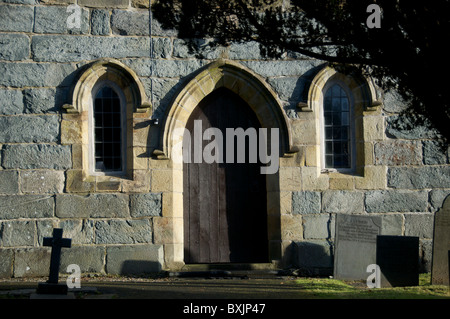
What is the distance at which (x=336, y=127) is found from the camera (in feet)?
A: 30.3

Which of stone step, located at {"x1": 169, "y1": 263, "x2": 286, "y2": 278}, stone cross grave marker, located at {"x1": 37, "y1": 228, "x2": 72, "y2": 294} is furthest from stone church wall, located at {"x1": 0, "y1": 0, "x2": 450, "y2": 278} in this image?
stone cross grave marker, located at {"x1": 37, "y1": 228, "x2": 72, "y2": 294}

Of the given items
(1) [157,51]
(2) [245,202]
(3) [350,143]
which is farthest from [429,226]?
(1) [157,51]

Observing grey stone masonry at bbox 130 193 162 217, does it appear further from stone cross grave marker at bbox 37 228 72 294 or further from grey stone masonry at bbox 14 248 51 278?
stone cross grave marker at bbox 37 228 72 294

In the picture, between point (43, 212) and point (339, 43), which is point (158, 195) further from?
point (339, 43)

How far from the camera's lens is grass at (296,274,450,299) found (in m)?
6.53

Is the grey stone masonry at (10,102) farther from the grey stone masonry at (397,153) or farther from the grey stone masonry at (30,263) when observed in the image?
the grey stone masonry at (397,153)

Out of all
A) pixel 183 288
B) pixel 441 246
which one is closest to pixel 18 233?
pixel 183 288

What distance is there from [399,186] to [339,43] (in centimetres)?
349

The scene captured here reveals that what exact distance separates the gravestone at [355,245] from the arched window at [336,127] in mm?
1145

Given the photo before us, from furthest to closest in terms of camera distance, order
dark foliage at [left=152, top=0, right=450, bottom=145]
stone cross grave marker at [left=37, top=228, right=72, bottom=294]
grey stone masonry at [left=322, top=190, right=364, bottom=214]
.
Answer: grey stone masonry at [left=322, top=190, right=364, bottom=214] < stone cross grave marker at [left=37, top=228, right=72, bottom=294] < dark foliage at [left=152, top=0, right=450, bottom=145]

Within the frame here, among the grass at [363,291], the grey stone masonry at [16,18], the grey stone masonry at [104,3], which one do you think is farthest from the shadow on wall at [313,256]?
the grey stone masonry at [16,18]

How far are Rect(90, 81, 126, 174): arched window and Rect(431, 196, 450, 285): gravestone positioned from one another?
14.1ft

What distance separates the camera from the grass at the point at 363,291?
6531 mm

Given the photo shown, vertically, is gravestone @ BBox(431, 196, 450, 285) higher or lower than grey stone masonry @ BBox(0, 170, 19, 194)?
lower
